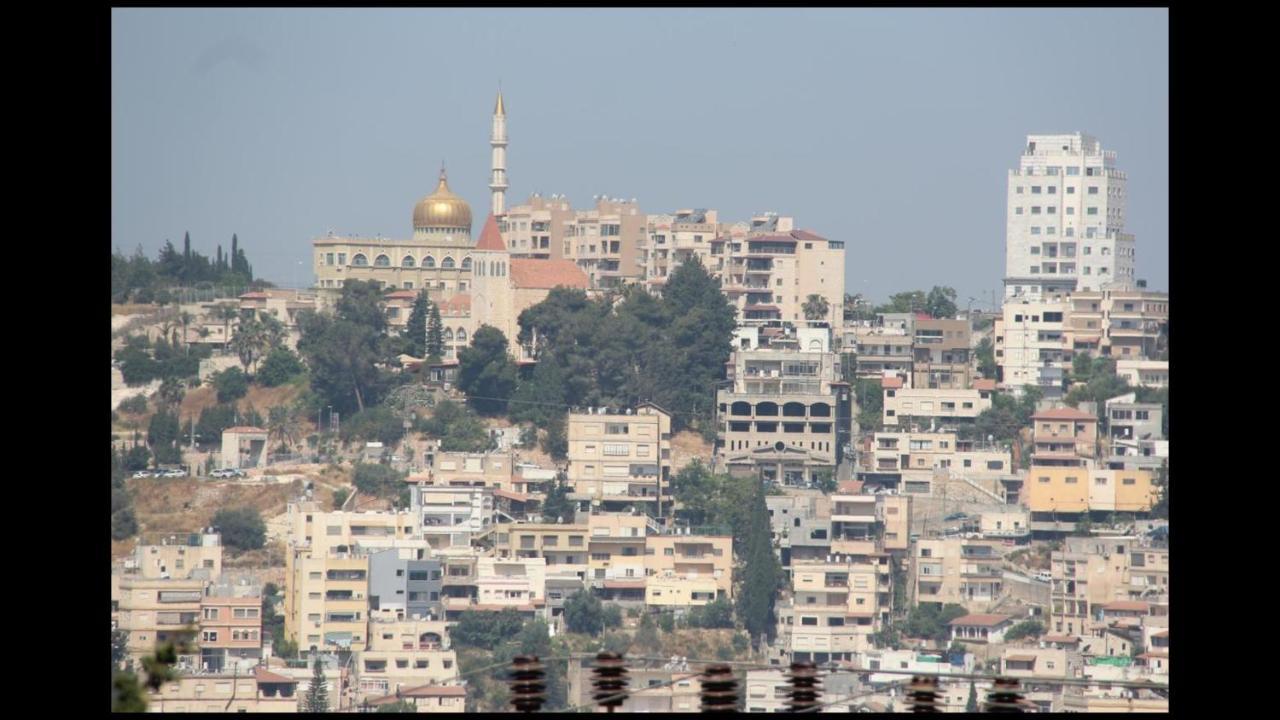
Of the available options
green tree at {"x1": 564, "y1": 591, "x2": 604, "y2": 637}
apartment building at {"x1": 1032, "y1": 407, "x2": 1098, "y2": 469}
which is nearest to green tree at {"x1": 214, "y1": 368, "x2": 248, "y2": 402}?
green tree at {"x1": 564, "y1": 591, "x2": 604, "y2": 637}

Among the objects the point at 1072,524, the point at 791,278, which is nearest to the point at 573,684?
the point at 1072,524

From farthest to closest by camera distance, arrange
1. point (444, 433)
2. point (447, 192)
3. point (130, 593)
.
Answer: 1. point (447, 192)
2. point (444, 433)
3. point (130, 593)


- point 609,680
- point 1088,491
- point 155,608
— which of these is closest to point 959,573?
point 1088,491

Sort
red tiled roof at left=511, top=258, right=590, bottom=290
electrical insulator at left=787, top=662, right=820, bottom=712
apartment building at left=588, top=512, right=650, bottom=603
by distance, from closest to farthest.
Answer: electrical insulator at left=787, top=662, right=820, bottom=712
apartment building at left=588, top=512, right=650, bottom=603
red tiled roof at left=511, top=258, right=590, bottom=290

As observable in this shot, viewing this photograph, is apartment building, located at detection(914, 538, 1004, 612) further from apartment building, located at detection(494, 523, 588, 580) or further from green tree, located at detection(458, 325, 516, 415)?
green tree, located at detection(458, 325, 516, 415)

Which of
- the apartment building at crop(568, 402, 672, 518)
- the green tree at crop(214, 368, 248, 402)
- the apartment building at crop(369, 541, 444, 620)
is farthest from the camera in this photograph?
the green tree at crop(214, 368, 248, 402)

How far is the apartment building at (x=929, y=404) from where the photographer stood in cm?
4116

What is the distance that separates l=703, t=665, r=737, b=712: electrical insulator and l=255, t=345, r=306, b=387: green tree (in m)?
37.9

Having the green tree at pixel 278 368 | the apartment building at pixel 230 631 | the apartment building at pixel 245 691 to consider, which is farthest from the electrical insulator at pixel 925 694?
the green tree at pixel 278 368

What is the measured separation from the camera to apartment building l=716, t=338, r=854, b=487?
40094 mm

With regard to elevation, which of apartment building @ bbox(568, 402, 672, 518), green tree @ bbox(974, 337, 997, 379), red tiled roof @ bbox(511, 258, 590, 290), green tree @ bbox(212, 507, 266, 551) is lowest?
green tree @ bbox(212, 507, 266, 551)

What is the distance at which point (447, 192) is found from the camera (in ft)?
172
